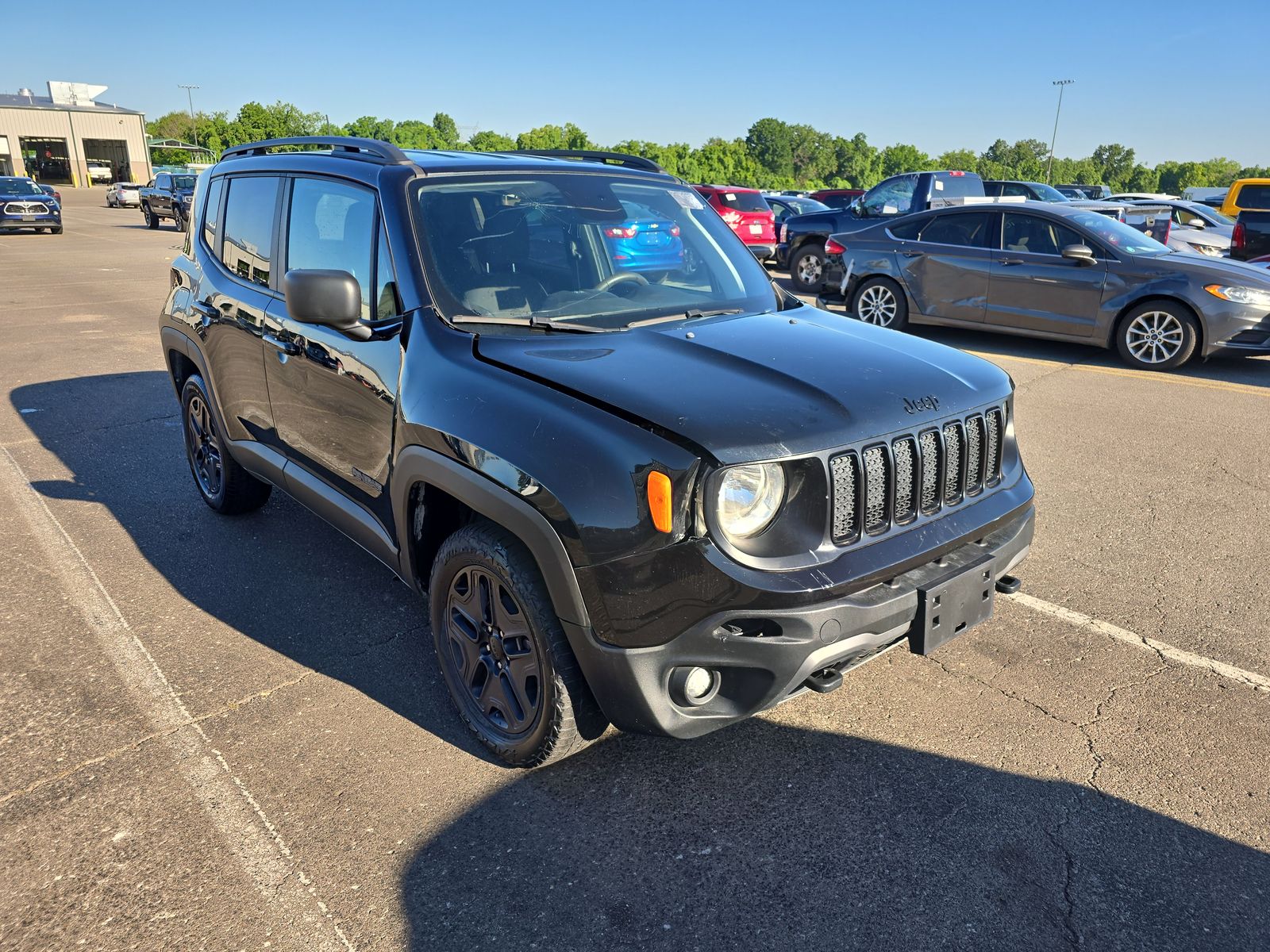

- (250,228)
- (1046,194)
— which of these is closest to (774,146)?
(1046,194)

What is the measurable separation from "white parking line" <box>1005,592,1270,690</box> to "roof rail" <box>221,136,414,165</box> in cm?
320

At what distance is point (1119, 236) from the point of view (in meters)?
9.41

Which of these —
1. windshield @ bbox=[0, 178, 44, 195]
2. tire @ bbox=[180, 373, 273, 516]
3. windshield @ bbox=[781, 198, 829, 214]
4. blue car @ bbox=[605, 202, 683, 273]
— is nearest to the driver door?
blue car @ bbox=[605, 202, 683, 273]

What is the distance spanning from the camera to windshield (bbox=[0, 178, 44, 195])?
27875mm

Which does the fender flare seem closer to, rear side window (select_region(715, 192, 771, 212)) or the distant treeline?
rear side window (select_region(715, 192, 771, 212))

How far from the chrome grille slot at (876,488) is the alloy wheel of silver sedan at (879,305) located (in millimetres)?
8199

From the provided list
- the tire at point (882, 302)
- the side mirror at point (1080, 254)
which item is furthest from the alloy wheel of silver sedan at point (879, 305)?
the side mirror at point (1080, 254)

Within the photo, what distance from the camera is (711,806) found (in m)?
2.82

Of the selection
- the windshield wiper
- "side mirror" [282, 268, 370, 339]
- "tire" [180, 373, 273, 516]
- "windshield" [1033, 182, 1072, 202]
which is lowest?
"tire" [180, 373, 273, 516]

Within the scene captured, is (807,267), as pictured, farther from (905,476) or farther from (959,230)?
(905,476)

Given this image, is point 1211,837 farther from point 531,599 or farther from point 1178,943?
point 531,599

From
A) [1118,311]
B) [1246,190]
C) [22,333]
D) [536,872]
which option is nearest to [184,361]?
[536,872]

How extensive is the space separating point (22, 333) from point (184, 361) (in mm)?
7612

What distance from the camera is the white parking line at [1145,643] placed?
11.6ft
